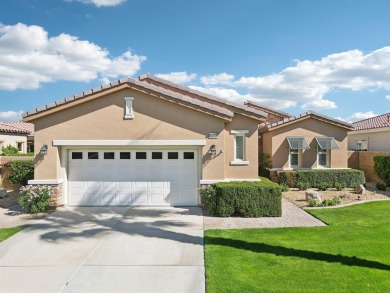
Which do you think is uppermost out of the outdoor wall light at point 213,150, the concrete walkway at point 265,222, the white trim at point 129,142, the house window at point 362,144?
the house window at point 362,144

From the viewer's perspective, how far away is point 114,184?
14156 mm

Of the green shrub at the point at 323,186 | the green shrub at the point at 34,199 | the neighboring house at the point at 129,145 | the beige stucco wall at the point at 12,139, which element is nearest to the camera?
the green shrub at the point at 34,199

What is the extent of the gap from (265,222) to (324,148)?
1139 cm

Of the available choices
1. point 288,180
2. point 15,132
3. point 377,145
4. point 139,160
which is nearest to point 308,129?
point 288,180

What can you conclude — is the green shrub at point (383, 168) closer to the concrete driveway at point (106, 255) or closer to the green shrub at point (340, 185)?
the green shrub at point (340, 185)

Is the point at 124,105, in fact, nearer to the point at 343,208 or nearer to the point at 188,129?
the point at 188,129

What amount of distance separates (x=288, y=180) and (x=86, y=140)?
40.8 feet

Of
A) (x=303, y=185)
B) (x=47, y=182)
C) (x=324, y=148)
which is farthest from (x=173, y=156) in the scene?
(x=324, y=148)

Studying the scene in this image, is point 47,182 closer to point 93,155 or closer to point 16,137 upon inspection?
point 93,155

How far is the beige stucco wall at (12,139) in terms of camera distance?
90.2 ft

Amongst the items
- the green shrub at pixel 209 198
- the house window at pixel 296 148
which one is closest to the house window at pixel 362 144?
the house window at pixel 296 148

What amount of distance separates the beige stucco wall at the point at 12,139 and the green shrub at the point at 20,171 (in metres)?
10.6

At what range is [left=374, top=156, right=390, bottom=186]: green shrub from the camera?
784 inches

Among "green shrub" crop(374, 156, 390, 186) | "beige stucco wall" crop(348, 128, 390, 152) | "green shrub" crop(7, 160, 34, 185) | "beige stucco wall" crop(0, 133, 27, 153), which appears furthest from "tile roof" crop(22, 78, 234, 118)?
"beige stucco wall" crop(0, 133, 27, 153)
